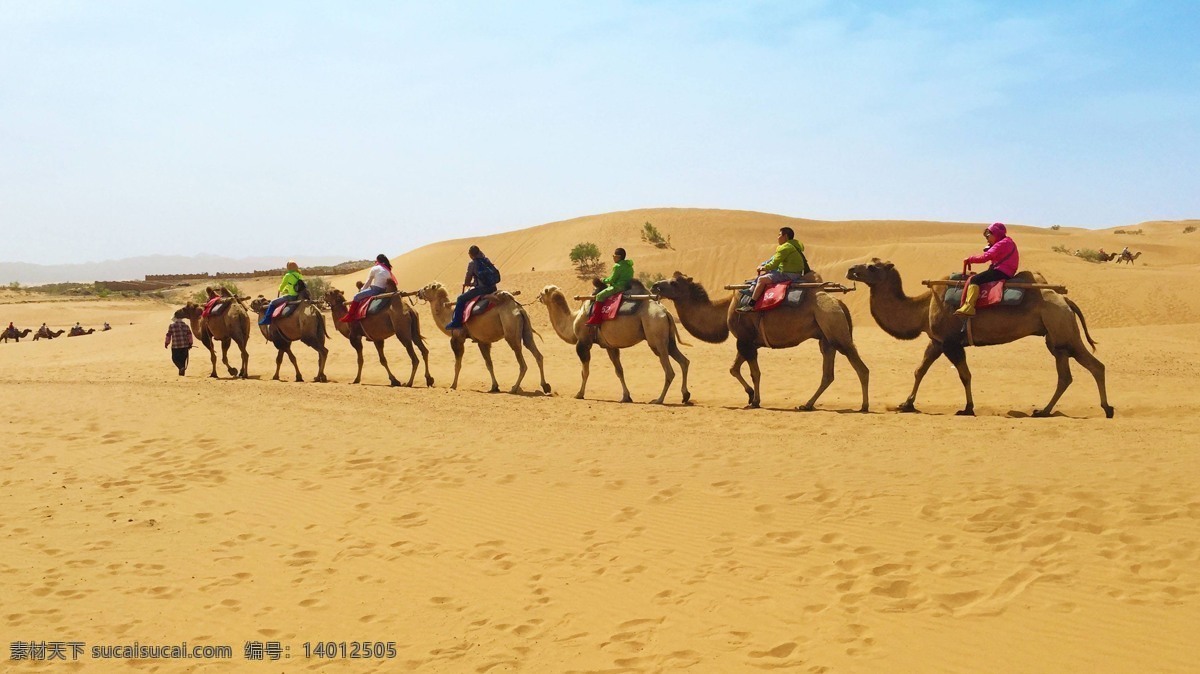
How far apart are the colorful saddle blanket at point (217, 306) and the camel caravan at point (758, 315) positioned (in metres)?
1.60

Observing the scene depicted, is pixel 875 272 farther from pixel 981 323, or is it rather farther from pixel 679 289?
pixel 679 289

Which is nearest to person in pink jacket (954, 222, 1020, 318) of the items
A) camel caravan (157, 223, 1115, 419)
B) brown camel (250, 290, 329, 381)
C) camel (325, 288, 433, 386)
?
camel caravan (157, 223, 1115, 419)

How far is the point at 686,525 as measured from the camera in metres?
7.43

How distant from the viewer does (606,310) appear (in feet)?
48.6

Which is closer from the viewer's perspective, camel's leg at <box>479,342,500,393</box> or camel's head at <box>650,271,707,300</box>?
camel's head at <box>650,271,707,300</box>

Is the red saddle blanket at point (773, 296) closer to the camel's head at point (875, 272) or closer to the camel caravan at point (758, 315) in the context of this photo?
the camel caravan at point (758, 315)

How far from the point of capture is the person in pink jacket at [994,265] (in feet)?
39.9

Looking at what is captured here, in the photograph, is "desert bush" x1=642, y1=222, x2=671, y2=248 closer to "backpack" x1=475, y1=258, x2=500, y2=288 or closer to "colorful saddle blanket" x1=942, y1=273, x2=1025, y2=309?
"backpack" x1=475, y1=258, x2=500, y2=288

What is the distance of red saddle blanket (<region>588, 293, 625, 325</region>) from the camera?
14789 mm

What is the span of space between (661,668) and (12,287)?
72367mm

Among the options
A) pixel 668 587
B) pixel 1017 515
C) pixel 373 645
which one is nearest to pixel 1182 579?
pixel 1017 515

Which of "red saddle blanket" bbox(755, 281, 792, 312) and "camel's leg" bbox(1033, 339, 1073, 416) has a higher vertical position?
"red saddle blanket" bbox(755, 281, 792, 312)

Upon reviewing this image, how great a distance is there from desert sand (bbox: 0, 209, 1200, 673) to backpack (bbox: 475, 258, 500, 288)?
2.61m

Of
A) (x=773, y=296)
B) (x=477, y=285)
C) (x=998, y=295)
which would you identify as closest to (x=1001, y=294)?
(x=998, y=295)
